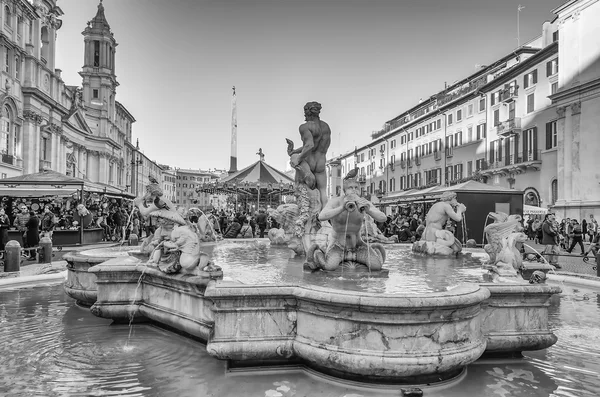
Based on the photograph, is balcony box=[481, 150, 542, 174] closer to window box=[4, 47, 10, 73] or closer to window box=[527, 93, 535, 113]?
window box=[527, 93, 535, 113]

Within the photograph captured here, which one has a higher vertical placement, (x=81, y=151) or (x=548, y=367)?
(x=81, y=151)

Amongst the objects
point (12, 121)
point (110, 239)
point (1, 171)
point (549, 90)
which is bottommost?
point (110, 239)

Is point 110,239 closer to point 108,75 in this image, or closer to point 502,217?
point 502,217

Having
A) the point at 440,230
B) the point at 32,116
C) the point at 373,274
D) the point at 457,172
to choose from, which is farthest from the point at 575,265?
the point at 32,116

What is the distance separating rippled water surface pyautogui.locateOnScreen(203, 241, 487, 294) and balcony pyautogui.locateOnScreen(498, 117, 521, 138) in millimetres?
31730

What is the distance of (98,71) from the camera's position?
66.7 metres

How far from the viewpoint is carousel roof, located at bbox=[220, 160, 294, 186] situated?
18.9 m

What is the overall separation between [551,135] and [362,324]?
112ft

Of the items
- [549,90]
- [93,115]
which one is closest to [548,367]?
[549,90]

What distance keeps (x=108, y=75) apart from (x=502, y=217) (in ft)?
232

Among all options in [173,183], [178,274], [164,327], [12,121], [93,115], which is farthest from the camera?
[173,183]

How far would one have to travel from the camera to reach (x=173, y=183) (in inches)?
5773

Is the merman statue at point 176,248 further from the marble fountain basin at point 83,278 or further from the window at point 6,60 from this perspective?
the window at point 6,60

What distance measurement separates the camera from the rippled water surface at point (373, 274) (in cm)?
468
